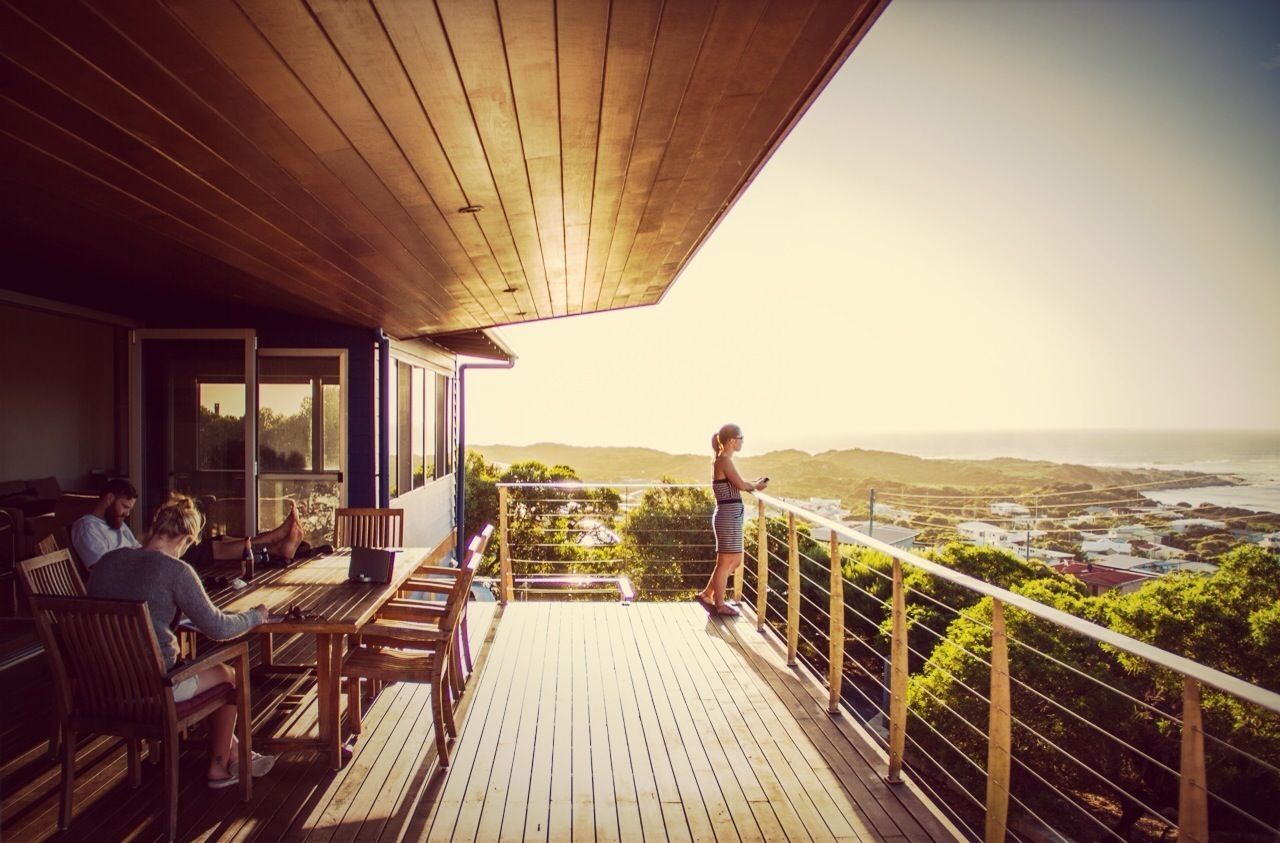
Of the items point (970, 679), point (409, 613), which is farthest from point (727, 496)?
point (970, 679)

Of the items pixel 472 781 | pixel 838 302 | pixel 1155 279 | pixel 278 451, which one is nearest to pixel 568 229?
pixel 472 781

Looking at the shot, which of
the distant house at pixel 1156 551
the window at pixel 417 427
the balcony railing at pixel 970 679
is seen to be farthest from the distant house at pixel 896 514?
the window at pixel 417 427

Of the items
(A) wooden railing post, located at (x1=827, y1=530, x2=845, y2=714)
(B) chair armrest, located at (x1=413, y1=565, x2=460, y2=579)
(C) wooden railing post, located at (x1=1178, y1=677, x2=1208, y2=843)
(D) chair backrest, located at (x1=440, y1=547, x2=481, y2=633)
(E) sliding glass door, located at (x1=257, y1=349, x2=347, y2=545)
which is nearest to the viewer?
(C) wooden railing post, located at (x1=1178, y1=677, x2=1208, y2=843)

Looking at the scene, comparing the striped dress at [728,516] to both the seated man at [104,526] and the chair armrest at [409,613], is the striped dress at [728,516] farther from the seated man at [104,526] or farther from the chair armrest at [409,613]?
the seated man at [104,526]

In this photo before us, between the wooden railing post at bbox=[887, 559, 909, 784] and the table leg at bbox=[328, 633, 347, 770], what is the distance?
2302 millimetres

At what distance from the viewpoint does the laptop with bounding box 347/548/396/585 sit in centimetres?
373

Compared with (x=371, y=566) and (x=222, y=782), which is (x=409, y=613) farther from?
(x=222, y=782)

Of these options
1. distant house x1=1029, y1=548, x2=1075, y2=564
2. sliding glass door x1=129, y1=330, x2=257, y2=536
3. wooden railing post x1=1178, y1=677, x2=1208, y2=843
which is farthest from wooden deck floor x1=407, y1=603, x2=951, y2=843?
distant house x1=1029, y1=548, x2=1075, y2=564

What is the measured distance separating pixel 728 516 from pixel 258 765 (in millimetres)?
3249

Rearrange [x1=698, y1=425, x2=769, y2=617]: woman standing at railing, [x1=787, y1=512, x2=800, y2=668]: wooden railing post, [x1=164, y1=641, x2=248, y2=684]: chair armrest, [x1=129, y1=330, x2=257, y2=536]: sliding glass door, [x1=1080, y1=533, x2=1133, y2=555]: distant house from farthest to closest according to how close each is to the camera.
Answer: [x1=1080, y1=533, x2=1133, y2=555]: distant house < [x1=129, y1=330, x2=257, y2=536]: sliding glass door < [x1=698, y1=425, x2=769, y2=617]: woman standing at railing < [x1=787, y1=512, x2=800, y2=668]: wooden railing post < [x1=164, y1=641, x2=248, y2=684]: chair armrest

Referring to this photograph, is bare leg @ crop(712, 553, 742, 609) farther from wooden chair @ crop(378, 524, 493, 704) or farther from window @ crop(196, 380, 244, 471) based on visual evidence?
window @ crop(196, 380, 244, 471)

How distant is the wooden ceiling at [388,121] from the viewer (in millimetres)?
1692

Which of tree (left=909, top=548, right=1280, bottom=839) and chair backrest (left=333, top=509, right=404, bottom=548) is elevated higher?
chair backrest (left=333, top=509, right=404, bottom=548)

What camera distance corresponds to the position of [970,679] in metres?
14.5
